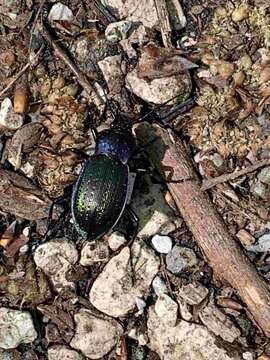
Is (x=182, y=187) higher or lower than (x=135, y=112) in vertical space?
lower

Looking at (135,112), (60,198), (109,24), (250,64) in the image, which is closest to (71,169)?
(60,198)

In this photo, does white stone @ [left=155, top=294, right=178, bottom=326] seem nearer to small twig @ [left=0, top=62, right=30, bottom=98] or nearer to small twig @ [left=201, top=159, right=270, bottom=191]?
small twig @ [left=201, top=159, right=270, bottom=191]

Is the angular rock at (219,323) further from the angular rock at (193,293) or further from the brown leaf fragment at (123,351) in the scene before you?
the brown leaf fragment at (123,351)

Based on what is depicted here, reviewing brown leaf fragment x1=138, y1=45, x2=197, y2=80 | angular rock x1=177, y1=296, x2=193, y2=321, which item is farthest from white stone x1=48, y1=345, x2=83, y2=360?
brown leaf fragment x1=138, y1=45, x2=197, y2=80

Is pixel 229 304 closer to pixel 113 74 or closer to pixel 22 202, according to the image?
pixel 22 202

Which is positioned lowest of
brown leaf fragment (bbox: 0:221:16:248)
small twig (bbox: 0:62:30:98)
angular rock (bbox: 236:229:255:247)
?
angular rock (bbox: 236:229:255:247)

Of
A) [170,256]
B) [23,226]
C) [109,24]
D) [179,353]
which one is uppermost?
[109,24]

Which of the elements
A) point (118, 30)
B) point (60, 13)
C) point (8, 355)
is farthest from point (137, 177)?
point (8, 355)

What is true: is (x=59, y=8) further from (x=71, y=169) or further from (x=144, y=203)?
(x=144, y=203)
